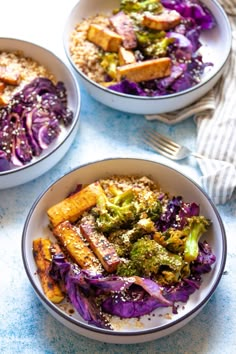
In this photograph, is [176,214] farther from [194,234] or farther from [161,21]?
[161,21]

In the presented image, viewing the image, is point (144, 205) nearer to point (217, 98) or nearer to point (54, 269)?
point (54, 269)

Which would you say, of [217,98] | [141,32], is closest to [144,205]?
[217,98]

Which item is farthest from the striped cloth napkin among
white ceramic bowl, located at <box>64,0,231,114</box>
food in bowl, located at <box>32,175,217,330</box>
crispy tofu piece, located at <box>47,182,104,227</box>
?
crispy tofu piece, located at <box>47,182,104,227</box>

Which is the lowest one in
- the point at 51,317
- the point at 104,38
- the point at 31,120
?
the point at 51,317

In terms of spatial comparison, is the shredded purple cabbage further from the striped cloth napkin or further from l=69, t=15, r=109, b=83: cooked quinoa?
l=69, t=15, r=109, b=83: cooked quinoa

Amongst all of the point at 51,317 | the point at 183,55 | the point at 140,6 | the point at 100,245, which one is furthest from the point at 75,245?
the point at 140,6

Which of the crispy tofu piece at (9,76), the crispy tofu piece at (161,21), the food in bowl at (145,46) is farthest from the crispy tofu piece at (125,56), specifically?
the crispy tofu piece at (9,76)
